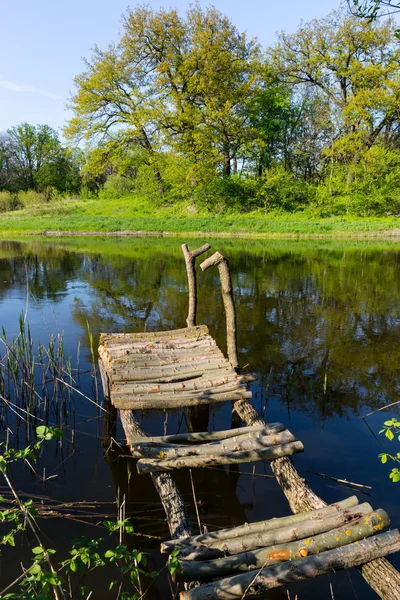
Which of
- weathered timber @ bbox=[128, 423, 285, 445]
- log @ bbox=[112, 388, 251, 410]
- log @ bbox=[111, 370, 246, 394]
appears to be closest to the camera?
weathered timber @ bbox=[128, 423, 285, 445]

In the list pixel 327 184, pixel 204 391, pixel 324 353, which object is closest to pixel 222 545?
pixel 204 391

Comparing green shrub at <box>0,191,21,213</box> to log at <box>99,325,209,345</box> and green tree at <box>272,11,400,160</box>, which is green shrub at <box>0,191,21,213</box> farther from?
log at <box>99,325,209,345</box>

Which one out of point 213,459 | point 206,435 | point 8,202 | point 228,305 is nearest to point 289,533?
point 213,459

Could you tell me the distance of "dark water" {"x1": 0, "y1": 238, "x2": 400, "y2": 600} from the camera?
4.61 metres

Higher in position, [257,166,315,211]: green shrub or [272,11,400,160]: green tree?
[272,11,400,160]: green tree

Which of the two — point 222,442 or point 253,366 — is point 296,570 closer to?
point 222,442

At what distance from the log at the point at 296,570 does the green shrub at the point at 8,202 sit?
47.7 metres

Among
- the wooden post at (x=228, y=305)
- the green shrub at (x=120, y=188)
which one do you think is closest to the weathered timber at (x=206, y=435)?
the wooden post at (x=228, y=305)

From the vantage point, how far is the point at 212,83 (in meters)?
36.3

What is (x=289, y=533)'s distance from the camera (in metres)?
3.33

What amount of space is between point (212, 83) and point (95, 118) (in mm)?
10648

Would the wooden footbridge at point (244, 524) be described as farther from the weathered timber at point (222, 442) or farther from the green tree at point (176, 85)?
the green tree at point (176, 85)

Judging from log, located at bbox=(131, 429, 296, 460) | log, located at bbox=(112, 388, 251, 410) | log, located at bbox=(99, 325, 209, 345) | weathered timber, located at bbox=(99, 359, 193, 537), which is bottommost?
weathered timber, located at bbox=(99, 359, 193, 537)

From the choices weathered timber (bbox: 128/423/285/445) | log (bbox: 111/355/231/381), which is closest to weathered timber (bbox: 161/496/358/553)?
weathered timber (bbox: 128/423/285/445)
